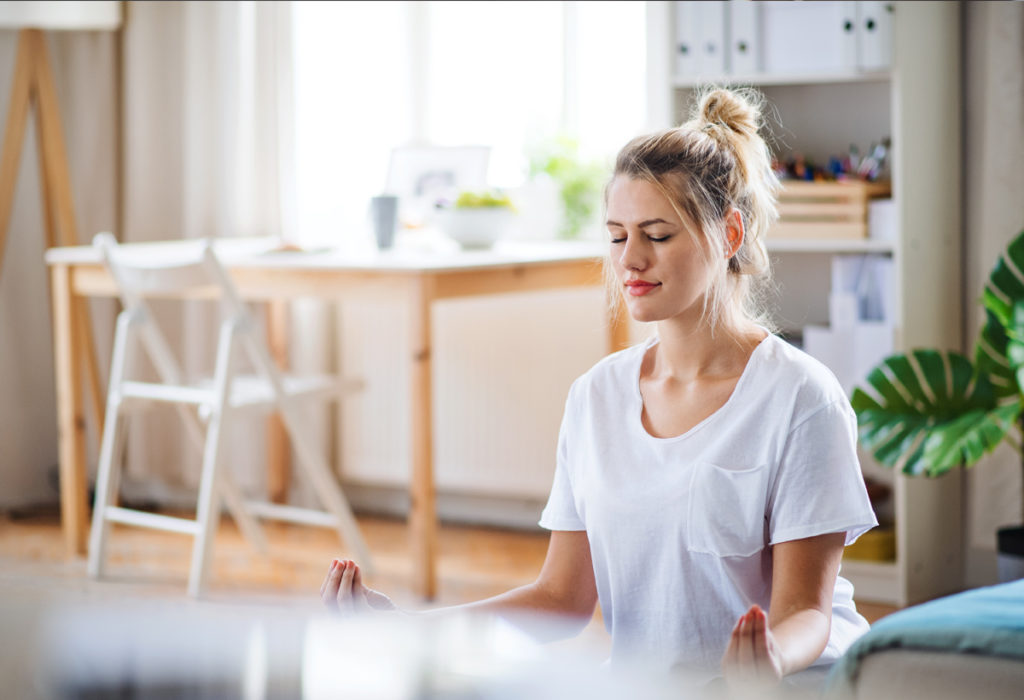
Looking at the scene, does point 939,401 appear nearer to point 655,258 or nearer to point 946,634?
point 655,258

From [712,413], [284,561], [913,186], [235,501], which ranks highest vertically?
[913,186]

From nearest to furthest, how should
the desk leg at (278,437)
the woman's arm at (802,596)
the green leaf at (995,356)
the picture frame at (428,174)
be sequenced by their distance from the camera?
the woman's arm at (802,596) → the green leaf at (995,356) → the picture frame at (428,174) → the desk leg at (278,437)

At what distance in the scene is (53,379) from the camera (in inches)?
165

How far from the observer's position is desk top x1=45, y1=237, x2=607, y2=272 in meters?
2.90

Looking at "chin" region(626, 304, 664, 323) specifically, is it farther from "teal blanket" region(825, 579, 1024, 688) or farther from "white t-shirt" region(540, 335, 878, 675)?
"teal blanket" region(825, 579, 1024, 688)

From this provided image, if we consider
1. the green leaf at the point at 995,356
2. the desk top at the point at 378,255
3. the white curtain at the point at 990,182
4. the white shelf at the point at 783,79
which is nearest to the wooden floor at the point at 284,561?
the white curtain at the point at 990,182

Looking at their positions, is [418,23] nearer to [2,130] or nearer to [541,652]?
[2,130]

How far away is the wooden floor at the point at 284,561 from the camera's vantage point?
3.15m

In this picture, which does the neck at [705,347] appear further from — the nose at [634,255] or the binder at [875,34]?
the binder at [875,34]

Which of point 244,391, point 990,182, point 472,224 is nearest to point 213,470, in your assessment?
point 244,391

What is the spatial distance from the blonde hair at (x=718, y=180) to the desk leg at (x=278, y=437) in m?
2.66

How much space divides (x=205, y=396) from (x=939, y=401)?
1.56 m

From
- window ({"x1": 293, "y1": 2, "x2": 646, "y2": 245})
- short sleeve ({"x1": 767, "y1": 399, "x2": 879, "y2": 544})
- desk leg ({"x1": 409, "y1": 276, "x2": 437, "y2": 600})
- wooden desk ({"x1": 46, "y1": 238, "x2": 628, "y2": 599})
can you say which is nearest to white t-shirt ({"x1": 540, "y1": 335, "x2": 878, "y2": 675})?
short sleeve ({"x1": 767, "y1": 399, "x2": 879, "y2": 544})

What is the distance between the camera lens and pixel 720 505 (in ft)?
3.91
